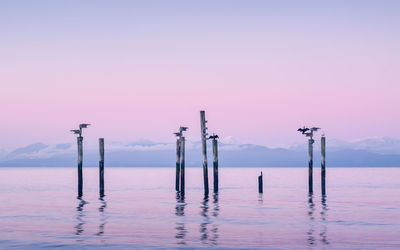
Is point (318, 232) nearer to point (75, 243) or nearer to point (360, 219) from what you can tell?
point (360, 219)

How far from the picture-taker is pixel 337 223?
2984 centimetres

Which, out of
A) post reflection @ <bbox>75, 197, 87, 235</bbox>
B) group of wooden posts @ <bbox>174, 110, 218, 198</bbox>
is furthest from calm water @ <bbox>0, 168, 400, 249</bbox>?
group of wooden posts @ <bbox>174, 110, 218, 198</bbox>

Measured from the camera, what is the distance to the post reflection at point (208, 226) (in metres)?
23.4

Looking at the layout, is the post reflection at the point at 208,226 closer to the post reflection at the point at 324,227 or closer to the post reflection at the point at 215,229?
the post reflection at the point at 215,229

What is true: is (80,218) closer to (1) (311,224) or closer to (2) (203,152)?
(1) (311,224)

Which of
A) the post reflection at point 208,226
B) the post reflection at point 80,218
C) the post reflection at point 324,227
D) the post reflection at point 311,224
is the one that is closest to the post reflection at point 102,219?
the post reflection at point 80,218

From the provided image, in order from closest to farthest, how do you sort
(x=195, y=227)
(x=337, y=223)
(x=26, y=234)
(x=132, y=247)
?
(x=132, y=247)
(x=26, y=234)
(x=195, y=227)
(x=337, y=223)

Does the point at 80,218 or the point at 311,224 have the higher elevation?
the point at 80,218

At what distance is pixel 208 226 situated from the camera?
28344mm

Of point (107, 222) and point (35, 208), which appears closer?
point (107, 222)

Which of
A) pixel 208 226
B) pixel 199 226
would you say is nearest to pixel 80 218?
pixel 199 226

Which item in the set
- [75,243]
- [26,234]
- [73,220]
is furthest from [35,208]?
[75,243]

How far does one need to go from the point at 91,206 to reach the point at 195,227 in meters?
14.7

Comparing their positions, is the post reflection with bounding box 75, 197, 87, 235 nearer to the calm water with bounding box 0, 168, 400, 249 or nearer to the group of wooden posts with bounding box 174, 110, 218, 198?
the calm water with bounding box 0, 168, 400, 249
